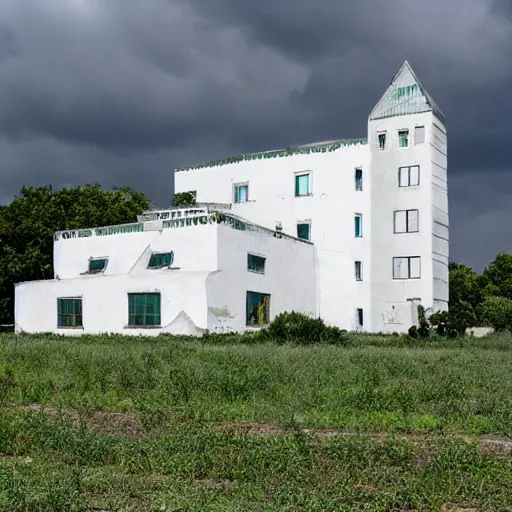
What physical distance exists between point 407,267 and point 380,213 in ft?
10.7

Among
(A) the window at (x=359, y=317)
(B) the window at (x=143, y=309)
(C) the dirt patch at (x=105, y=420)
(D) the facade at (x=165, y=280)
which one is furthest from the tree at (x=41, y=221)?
(C) the dirt patch at (x=105, y=420)

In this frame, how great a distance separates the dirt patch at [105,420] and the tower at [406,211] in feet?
102

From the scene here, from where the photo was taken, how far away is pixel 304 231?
41.2 metres

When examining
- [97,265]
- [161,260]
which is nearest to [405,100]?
[161,260]

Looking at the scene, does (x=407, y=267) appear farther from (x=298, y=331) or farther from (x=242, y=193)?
(x=298, y=331)

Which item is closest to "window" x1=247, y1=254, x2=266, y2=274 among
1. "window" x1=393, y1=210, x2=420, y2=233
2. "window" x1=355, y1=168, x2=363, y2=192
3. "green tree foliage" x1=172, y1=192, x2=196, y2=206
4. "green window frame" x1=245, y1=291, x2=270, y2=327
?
"green window frame" x1=245, y1=291, x2=270, y2=327

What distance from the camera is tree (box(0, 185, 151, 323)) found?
38.0m

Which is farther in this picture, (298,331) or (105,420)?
(298,331)

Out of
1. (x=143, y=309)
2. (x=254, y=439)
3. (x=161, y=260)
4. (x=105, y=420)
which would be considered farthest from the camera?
(x=161, y=260)

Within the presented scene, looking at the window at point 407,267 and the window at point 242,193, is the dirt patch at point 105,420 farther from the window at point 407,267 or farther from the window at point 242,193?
the window at point 242,193

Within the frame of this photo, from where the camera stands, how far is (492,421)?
9.62 m

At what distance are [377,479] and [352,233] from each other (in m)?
33.3

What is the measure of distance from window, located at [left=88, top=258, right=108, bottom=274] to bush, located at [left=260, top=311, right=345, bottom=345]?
10047 mm

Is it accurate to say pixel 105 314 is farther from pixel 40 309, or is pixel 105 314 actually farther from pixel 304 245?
pixel 304 245
